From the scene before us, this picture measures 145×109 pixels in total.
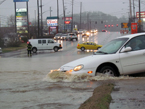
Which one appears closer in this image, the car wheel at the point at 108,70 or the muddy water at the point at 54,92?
the muddy water at the point at 54,92

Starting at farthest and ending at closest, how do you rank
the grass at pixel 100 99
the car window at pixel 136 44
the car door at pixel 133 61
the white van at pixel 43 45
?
the white van at pixel 43 45, the car window at pixel 136 44, the car door at pixel 133 61, the grass at pixel 100 99

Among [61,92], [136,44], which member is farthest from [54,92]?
[136,44]

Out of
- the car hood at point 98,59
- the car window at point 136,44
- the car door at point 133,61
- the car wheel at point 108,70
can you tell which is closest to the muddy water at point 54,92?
the car wheel at point 108,70

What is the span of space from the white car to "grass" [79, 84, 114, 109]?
5.18 ft

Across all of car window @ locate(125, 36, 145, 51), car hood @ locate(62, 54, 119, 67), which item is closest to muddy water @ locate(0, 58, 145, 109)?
car hood @ locate(62, 54, 119, 67)

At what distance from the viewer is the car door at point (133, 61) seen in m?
8.67

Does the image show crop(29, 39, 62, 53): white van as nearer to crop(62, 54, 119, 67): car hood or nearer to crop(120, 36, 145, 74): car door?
crop(62, 54, 119, 67): car hood

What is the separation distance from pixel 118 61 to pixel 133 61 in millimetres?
567

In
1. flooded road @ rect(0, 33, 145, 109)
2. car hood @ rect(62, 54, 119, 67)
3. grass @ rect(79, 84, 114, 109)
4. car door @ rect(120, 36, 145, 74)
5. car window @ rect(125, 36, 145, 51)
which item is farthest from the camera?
car window @ rect(125, 36, 145, 51)

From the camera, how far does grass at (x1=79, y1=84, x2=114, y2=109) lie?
17.0 ft

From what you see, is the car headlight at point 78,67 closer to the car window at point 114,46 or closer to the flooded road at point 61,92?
the flooded road at point 61,92

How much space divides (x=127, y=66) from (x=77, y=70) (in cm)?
177

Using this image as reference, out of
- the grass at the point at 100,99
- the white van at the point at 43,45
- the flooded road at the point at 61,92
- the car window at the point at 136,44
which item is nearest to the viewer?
the grass at the point at 100,99

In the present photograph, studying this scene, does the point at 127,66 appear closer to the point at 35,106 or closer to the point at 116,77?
the point at 116,77
